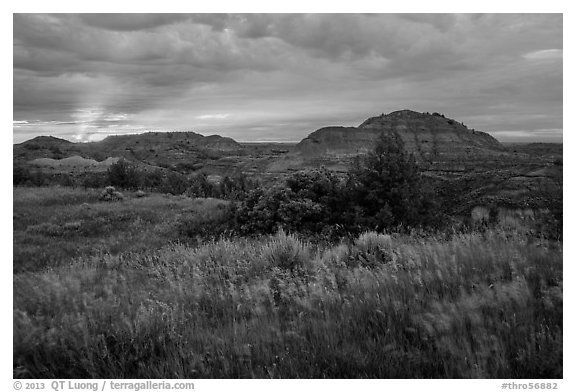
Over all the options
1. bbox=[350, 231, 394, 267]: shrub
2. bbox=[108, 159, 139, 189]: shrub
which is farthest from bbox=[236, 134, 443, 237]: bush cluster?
bbox=[108, 159, 139, 189]: shrub

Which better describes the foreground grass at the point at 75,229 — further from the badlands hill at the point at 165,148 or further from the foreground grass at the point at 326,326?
the badlands hill at the point at 165,148

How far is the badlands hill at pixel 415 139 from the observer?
124 metres

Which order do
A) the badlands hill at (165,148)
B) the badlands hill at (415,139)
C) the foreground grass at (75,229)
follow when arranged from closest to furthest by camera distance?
the foreground grass at (75,229) < the badlands hill at (415,139) < the badlands hill at (165,148)

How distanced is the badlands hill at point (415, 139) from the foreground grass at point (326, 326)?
11675cm

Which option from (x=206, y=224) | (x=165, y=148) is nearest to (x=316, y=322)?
(x=206, y=224)

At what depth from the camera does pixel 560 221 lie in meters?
6.18

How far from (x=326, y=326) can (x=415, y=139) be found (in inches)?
5561

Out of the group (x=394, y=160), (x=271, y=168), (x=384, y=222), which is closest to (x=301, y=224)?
(x=384, y=222)

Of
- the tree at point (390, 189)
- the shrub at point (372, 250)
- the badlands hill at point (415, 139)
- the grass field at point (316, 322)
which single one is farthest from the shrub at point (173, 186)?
the badlands hill at point (415, 139)

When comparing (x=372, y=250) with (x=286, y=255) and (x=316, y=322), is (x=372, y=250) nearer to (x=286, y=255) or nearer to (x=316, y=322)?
(x=286, y=255)

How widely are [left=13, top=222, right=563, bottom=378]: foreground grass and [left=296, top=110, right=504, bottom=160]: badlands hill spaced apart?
383ft

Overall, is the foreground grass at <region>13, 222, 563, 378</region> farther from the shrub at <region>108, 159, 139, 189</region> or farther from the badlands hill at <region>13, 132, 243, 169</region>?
the badlands hill at <region>13, 132, 243, 169</region>

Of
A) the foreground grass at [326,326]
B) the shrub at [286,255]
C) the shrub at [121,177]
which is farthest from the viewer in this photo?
the shrub at [121,177]
